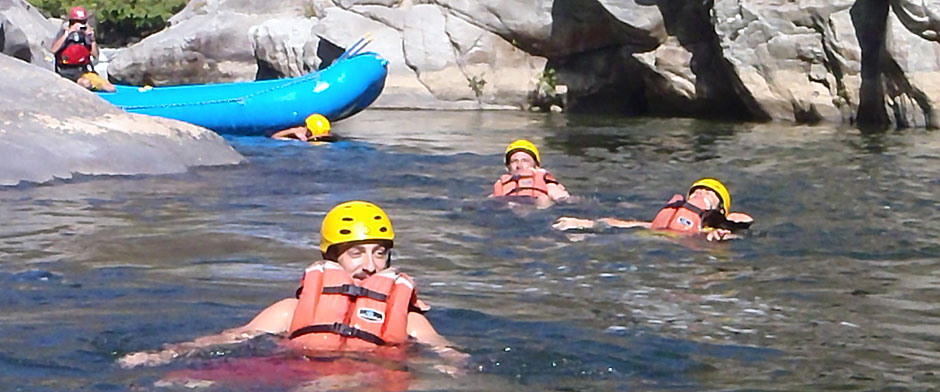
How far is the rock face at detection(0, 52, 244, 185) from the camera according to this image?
10625mm

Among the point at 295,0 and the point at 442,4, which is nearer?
the point at 442,4

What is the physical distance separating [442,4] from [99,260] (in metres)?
15.0

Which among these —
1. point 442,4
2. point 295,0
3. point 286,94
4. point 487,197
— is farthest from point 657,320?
point 295,0

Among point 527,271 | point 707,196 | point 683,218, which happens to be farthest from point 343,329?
point 707,196

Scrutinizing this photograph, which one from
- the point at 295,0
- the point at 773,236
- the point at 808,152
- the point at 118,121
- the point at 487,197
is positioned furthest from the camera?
the point at 295,0

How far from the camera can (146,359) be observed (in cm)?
520

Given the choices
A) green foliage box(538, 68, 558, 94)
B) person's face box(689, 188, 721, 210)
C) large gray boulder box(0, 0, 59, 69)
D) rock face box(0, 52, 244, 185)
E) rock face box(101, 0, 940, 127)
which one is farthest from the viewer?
large gray boulder box(0, 0, 59, 69)

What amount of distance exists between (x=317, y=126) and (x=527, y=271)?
823cm

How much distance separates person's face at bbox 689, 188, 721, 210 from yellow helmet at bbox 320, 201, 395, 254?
378 centimetres

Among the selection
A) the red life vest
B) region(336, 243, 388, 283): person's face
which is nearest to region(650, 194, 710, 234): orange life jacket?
region(336, 243, 388, 283): person's face

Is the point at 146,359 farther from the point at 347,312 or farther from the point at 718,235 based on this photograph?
the point at 718,235

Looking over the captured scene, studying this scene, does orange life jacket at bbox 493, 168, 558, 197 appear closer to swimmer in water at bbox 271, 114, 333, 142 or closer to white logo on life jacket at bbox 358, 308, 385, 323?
white logo on life jacket at bbox 358, 308, 385, 323

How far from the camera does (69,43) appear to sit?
15930 mm

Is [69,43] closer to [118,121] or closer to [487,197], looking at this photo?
[118,121]
